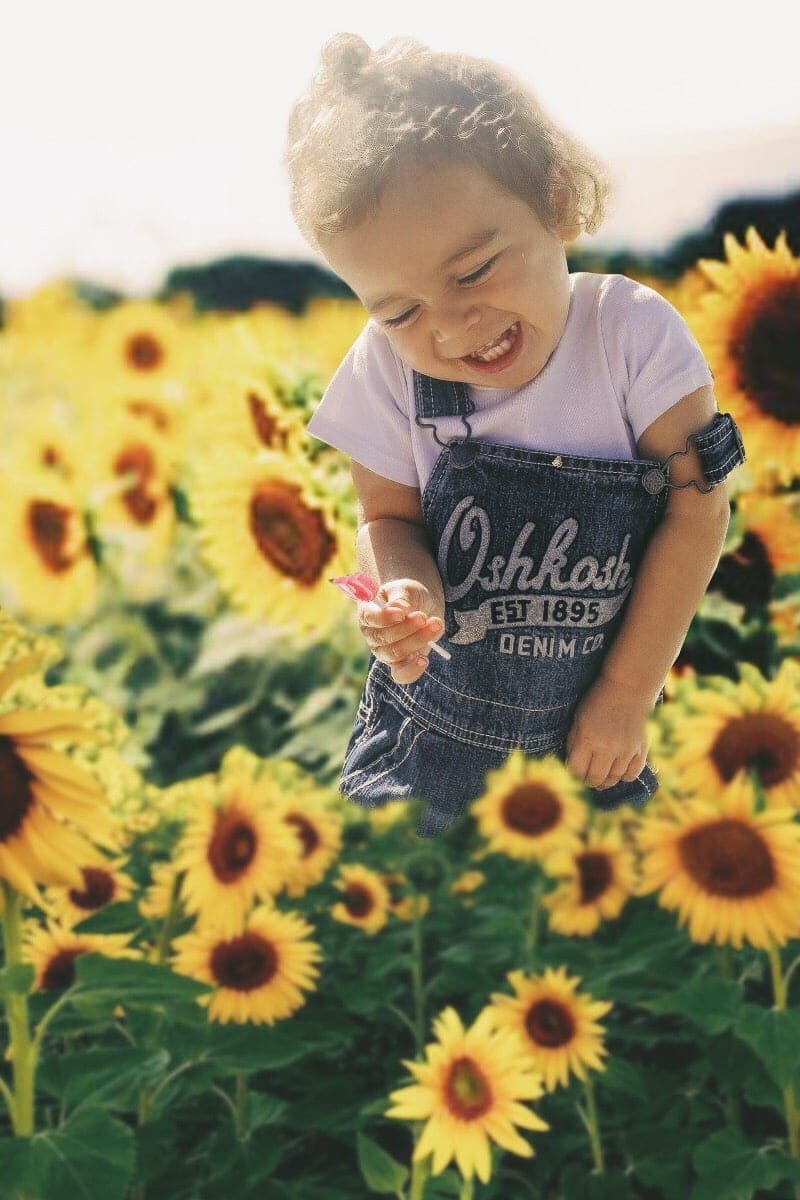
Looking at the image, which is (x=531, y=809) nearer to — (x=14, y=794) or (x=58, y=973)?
(x=58, y=973)

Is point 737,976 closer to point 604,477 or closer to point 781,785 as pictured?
point 781,785

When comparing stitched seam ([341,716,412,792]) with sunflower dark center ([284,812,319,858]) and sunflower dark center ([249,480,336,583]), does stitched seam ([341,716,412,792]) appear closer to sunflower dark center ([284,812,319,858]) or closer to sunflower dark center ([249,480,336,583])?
sunflower dark center ([249,480,336,583])

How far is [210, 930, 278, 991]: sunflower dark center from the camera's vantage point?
1.27 meters

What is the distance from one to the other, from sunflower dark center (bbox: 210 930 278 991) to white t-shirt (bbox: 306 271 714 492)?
0.66 m

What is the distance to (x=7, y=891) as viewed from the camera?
2.61 ft

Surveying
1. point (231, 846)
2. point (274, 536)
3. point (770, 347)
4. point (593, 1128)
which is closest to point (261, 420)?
point (274, 536)

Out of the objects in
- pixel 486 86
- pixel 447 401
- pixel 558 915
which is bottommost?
pixel 558 915

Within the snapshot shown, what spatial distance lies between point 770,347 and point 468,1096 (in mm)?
652

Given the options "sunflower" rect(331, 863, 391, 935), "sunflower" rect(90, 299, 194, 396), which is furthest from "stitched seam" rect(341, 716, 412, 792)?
"sunflower" rect(90, 299, 194, 396)

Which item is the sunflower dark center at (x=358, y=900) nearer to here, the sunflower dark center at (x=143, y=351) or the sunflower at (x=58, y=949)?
the sunflower at (x=58, y=949)

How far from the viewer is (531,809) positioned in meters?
1.55

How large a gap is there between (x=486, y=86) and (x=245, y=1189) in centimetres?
96

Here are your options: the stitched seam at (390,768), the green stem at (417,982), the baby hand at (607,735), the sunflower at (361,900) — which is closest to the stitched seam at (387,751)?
the stitched seam at (390,768)

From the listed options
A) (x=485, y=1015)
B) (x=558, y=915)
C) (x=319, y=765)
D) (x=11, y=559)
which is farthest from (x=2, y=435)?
(x=485, y=1015)
